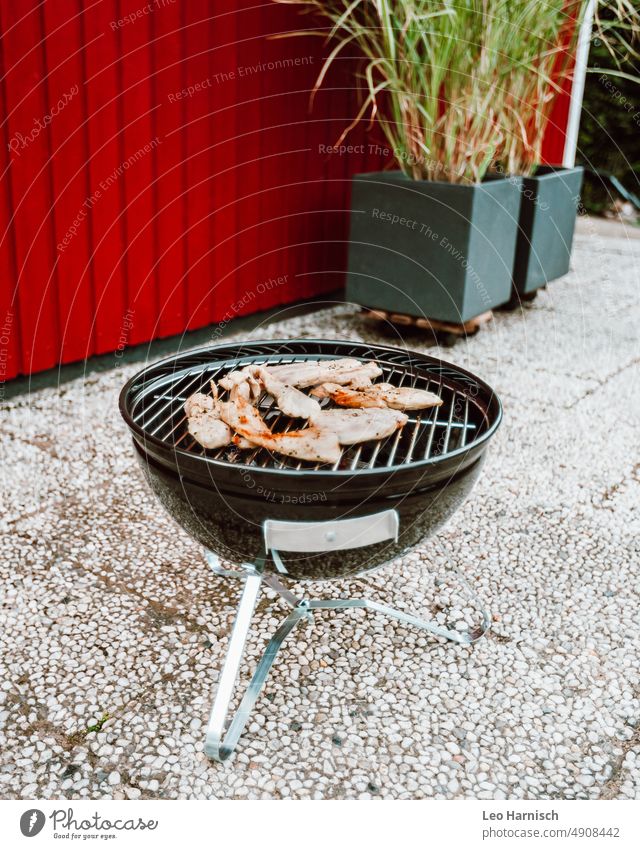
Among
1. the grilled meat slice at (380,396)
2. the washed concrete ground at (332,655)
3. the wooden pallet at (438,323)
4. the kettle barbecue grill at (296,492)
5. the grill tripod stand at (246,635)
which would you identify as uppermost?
the grilled meat slice at (380,396)

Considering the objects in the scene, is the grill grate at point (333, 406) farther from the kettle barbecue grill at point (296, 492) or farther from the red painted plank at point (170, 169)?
the red painted plank at point (170, 169)

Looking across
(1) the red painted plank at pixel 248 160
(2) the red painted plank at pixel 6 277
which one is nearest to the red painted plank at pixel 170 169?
(1) the red painted plank at pixel 248 160

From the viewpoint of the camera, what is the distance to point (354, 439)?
142cm

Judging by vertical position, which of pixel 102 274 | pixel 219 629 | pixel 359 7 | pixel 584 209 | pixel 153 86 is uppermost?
pixel 359 7

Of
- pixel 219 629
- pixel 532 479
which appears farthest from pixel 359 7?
pixel 219 629

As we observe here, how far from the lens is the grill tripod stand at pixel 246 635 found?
4.42 ft

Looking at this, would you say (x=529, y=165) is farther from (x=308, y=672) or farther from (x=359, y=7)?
(x=308, y=672)

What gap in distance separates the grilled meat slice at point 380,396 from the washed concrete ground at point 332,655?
1.53 feet

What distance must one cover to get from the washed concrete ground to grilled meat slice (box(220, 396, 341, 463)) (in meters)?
0.50

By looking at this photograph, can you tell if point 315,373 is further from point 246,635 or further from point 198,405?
point 246,635

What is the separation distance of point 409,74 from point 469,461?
2.45 meters

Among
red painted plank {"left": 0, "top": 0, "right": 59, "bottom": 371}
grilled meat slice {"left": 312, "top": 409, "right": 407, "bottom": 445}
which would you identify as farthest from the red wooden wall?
grilled meat slice {"left": 312, "top": 409, "right": 407, "bottom": 445}

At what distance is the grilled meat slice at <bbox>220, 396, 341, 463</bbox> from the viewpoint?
135cm

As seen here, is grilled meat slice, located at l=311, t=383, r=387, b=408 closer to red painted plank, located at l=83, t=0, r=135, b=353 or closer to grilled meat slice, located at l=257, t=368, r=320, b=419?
grilled meat slice, located at l=257, t=368, r=320, b=419
